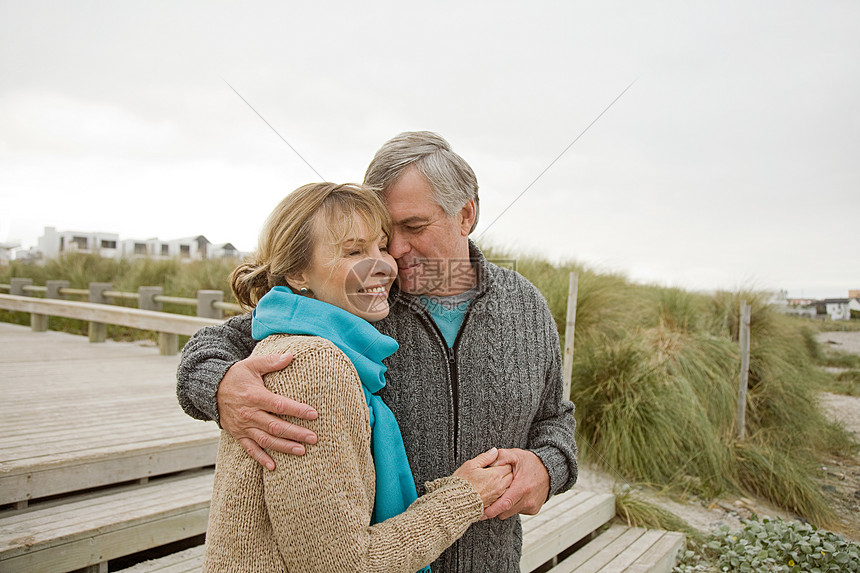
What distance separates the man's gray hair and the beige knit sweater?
554 mm

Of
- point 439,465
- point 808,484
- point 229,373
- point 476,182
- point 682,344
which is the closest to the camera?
point 229,373

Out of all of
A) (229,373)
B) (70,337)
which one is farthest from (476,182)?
(70,337)

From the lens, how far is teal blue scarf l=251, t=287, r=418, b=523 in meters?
1.09

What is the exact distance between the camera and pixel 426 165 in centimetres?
141

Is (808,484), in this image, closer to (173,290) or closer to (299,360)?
(299,360)

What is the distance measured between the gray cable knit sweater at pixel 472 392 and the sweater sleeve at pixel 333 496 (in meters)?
0.37

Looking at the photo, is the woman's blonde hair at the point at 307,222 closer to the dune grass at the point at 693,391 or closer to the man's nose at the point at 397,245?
the man's nose at the point at 397,245

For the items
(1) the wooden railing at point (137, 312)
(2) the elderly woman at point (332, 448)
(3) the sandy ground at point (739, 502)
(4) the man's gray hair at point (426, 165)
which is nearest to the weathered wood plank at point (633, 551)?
(3) the sandy ground at point (739, 502)

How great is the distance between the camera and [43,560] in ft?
6.52

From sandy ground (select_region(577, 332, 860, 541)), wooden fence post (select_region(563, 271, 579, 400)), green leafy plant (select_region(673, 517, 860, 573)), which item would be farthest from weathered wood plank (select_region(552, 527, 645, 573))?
wooden fence post (select_region(563, 271, 579, 400))

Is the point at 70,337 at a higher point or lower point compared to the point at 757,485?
higher

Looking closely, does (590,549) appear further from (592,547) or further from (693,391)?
(693,391)

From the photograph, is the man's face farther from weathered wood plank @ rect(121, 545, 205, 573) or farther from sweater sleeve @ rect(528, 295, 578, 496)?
weathered wood plank @ rect(121, 545, 205, 573)

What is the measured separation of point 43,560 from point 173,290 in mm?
8469
